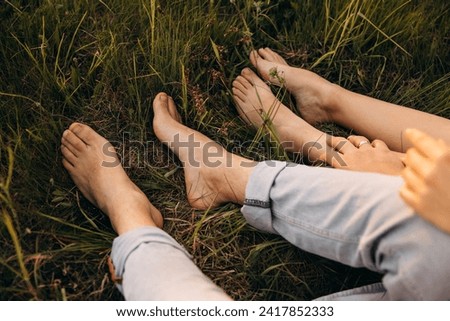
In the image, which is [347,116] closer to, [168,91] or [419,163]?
[419,163]

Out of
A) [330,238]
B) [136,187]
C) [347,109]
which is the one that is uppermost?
[347,109]

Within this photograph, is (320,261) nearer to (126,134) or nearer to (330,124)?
(330,124)

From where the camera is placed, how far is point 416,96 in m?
1.99

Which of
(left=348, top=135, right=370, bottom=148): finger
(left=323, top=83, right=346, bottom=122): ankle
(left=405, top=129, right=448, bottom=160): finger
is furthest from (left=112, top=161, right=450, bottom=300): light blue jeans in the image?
(left=323, top=83, right=346, bottom=122): ankle

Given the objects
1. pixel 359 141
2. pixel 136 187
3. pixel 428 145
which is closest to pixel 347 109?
pixel 359 141

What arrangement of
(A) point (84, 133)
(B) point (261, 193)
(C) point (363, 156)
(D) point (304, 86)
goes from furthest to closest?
(D) point (304, 86) < (A) point (84, 133) < (C) point (363, 156) < (B) point (261, 193)

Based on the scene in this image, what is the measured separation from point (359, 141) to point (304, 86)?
330 mm

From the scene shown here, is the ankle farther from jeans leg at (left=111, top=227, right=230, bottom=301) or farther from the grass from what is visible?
A: jeans leg at (left=111, top=227, right=230, bottom=301)

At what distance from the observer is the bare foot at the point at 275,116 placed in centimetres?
183

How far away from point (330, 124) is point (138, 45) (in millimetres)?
833

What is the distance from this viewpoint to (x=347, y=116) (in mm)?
1884

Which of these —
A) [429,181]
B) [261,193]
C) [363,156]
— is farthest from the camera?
[363,156]

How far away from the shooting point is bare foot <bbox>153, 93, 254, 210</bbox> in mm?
1695
